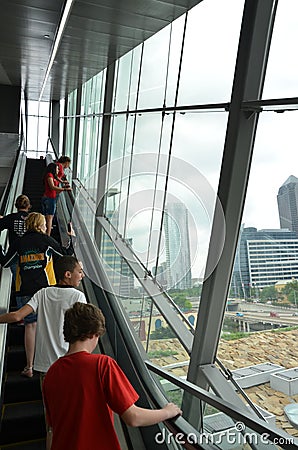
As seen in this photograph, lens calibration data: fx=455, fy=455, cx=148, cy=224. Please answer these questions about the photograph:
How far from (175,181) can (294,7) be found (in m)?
3.16

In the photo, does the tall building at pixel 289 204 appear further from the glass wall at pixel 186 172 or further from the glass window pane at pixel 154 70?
the glass window pane at pixel 154 70

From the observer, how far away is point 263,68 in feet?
12.0

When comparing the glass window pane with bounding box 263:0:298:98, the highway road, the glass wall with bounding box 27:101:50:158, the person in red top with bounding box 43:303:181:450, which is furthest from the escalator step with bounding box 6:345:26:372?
the glass wall with bounding box 27:101:50:158

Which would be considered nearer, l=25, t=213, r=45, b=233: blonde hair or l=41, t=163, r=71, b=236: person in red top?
l=25, t=213, r=45, b=233: blonde hair

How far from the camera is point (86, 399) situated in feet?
7.41

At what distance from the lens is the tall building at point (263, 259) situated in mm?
3479

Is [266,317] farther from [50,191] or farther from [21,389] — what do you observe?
[50,191]

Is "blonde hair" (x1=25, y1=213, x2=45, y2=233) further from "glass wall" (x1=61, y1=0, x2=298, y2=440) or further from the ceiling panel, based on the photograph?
the ceiling panel

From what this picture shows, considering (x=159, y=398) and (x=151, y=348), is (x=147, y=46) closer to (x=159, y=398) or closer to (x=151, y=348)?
(x=151, y=348)

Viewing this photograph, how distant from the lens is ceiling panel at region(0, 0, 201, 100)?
22.1ft

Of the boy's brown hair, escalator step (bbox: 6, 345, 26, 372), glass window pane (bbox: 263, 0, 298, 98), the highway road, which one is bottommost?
escalator step (bbox: 6, 345, 26, 372)

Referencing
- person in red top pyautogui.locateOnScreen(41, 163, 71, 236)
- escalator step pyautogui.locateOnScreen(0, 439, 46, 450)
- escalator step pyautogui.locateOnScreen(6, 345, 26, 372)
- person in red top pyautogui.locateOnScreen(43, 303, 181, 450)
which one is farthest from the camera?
person in red top pyautogui.locateOnScreen(41, 163, 71, 236)

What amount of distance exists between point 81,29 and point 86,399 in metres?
7.44

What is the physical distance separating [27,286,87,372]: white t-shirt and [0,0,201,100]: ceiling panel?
4406 mm
